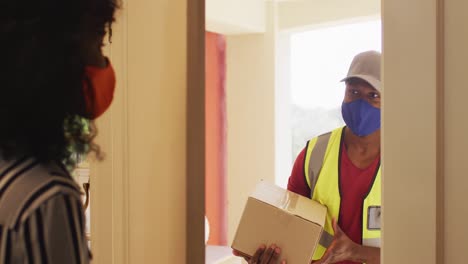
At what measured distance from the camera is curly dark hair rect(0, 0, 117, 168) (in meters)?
→ 0.56

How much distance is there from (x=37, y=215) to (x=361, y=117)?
162 centimetres

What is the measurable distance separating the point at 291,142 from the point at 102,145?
3.01 m

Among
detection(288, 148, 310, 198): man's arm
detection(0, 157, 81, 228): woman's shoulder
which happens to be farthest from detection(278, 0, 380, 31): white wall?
detection(0, 157, 81, 228): woman's shoulder

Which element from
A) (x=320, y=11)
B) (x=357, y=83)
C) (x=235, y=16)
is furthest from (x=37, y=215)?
(x=320, y=11)

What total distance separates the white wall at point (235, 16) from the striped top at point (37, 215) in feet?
8.72

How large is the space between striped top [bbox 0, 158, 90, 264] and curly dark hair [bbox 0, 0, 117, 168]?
1.0 inches

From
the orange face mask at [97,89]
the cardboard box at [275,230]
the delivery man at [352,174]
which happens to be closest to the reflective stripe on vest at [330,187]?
the delivery man at [352,174]

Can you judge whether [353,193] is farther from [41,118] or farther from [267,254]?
[41,118]

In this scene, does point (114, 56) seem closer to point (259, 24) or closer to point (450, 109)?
point (450, 109)

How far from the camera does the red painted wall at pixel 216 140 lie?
382cm

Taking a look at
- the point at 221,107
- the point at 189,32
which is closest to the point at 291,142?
the point at 221,107

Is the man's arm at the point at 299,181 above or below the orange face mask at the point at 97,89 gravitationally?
below

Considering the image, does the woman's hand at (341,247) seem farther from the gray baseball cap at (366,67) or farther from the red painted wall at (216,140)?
the red painted wall at (216,140)

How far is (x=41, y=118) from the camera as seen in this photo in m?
0.59
